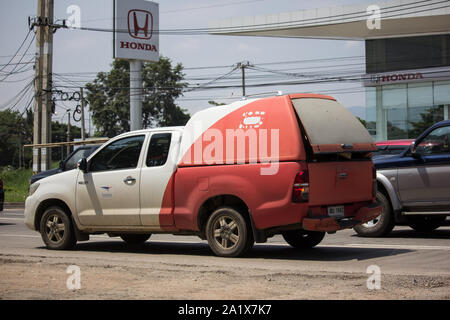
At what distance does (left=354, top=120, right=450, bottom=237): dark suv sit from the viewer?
11094 millimetres

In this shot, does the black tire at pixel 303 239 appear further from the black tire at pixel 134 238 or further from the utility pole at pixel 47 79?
the utility pole at pixel 47 79

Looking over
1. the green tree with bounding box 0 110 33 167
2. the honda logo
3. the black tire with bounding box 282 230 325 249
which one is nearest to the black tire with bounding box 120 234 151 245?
the black tire with bounding box 282 230 325 249

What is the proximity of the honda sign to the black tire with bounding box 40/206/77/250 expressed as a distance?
32632mm

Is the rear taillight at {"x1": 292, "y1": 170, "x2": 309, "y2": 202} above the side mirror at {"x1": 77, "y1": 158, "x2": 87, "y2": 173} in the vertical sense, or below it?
below

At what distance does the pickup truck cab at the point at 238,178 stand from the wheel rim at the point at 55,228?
17cm

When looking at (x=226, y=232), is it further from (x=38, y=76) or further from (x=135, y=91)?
(x=135, y=91)

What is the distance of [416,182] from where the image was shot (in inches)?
450

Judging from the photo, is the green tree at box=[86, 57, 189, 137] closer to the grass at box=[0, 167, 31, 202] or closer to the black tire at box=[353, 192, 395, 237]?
the grass at box=[0, 167, 31, 202]

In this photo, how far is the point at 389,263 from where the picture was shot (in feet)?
27.5

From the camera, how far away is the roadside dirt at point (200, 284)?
6184 mm

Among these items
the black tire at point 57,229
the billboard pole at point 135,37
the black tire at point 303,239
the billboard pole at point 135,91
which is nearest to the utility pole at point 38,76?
the billboard pole at point 135,37

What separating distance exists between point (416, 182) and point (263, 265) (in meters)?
4.28

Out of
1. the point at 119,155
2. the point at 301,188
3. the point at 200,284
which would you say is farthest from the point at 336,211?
the point at 119,155
